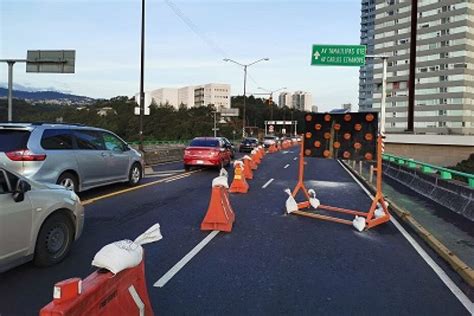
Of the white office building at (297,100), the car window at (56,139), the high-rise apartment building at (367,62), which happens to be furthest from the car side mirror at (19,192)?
the white office building at (297,100)

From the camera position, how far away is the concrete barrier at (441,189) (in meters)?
9.92

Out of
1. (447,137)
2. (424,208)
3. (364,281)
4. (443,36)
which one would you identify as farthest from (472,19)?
(364,281)

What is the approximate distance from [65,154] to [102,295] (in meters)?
8.00

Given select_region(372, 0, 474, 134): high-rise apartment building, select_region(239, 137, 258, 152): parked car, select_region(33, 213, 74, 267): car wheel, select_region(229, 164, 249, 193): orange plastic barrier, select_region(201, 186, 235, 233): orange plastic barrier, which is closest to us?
select_region(33, 213, 74, 267): car wheel

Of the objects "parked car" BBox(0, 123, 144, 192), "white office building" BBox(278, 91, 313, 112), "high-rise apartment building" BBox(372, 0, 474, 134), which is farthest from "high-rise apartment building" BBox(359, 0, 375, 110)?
"parked car" BBox(0, 123, 144, 192)

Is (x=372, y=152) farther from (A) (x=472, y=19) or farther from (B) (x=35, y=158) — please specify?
(A) (x=472, y=19)

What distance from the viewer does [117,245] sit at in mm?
3463

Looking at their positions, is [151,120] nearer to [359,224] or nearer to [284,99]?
[284,99]

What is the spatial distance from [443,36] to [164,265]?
106m

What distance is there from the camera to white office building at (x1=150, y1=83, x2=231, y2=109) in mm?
142375

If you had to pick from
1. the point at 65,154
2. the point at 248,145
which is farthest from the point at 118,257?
the point at 248,145

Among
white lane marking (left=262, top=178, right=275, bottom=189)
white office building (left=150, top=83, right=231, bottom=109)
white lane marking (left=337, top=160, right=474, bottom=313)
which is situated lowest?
white lane marking (left=337, top=160, right=474, bottom=313)

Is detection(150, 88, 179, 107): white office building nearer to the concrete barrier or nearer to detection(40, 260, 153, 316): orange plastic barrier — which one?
the concrete barrier

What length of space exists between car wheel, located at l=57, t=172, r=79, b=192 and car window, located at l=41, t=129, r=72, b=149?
0.66 m
